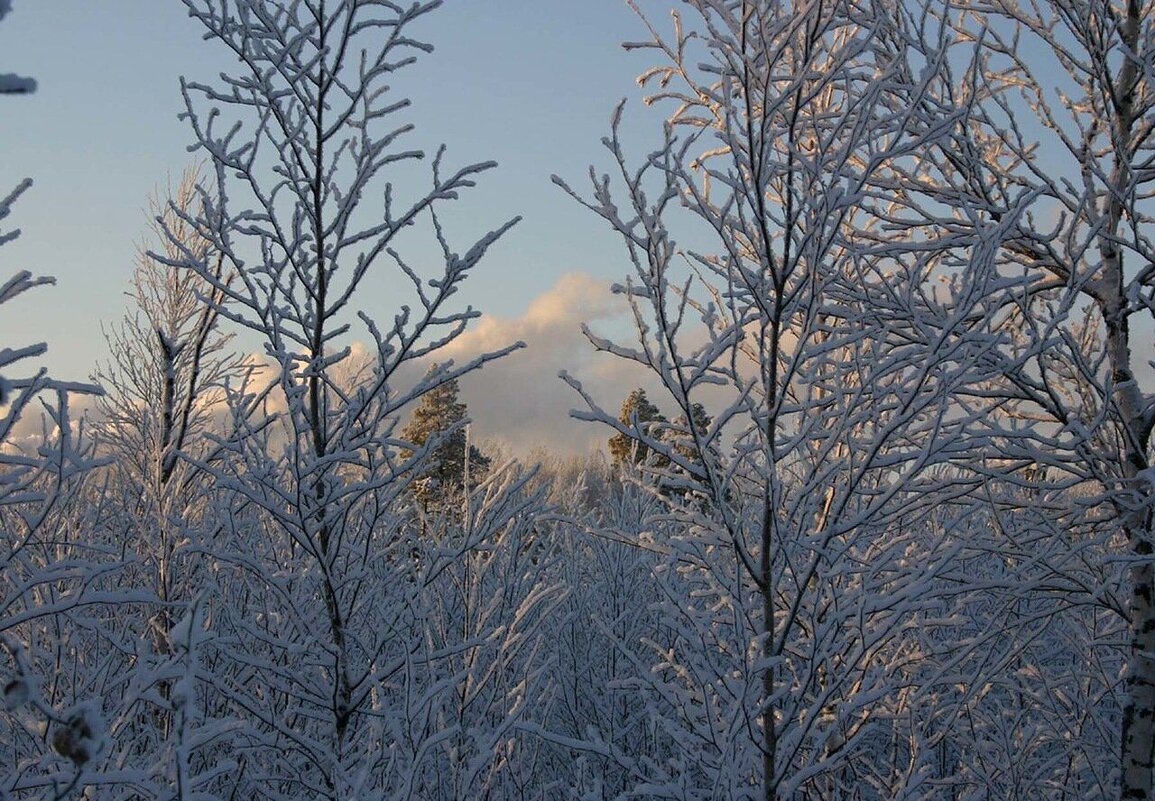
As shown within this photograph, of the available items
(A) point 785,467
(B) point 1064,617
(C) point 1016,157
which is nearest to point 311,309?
(A) point 785,467

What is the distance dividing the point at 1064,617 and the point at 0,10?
6662 mm

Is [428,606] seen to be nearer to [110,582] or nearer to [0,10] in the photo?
[0,10]

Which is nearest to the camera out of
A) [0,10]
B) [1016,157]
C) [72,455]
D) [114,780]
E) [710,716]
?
[0,10]

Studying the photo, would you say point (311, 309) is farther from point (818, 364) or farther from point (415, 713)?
point (818, 364)

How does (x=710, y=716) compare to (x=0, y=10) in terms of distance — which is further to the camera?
(x=710, y=716)

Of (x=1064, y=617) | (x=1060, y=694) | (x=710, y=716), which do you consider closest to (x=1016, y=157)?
(x=1064, y=617)

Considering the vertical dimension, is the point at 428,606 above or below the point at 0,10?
below

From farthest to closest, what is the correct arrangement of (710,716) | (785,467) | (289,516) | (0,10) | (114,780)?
(785,467) < (289,516) < (710,716) < (114,780) < (0,10)

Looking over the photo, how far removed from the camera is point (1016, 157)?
614 centimetres

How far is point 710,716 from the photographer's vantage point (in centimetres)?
371

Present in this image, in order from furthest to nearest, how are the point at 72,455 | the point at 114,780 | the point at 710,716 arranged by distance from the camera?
the point at 710,716
the point at 72,455
the point at 114,780

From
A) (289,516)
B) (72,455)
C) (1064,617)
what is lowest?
(1064,617)

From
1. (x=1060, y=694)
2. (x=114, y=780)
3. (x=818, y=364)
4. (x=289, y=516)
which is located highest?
(x=818, y=364)

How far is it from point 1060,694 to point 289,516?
513 centimetres
